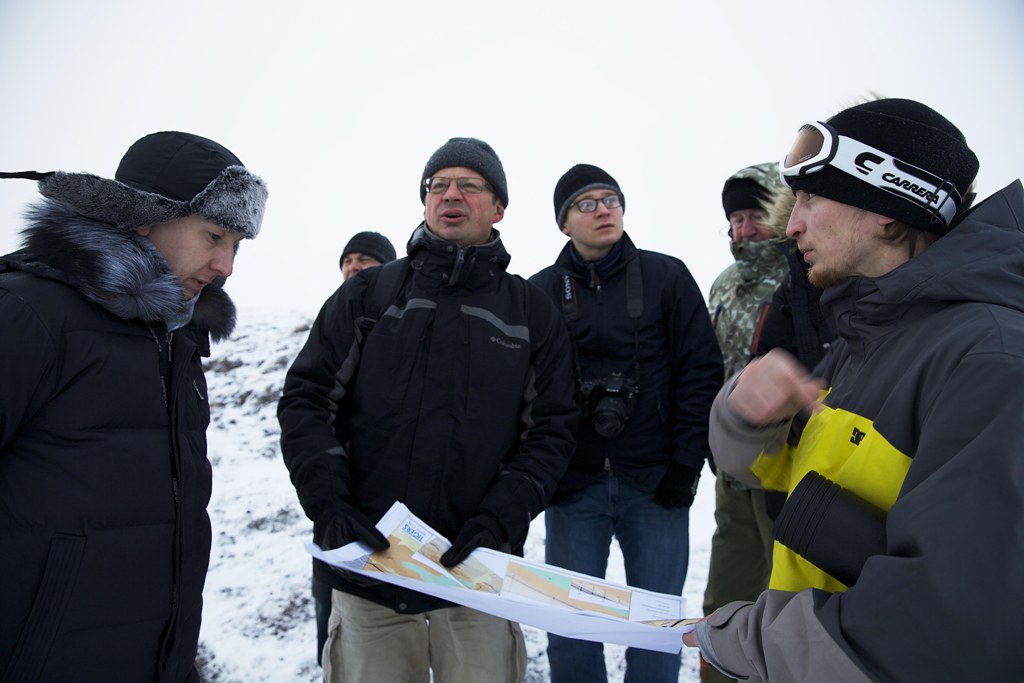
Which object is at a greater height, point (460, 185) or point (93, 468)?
point (460, 185)

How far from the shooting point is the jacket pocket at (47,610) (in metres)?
1.43

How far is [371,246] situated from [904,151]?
4.09 meters

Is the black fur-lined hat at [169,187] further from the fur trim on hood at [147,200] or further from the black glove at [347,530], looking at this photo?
the black glove at [347,530]

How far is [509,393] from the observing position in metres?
2.47

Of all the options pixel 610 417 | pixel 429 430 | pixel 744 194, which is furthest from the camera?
pixel 744 194

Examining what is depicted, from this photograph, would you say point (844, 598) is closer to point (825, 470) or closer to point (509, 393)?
point (825, 470)

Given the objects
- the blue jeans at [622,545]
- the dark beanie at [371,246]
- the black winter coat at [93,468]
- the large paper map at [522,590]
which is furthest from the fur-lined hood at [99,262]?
the dark beanie at [371,246]

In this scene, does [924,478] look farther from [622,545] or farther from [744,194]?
[744,194]

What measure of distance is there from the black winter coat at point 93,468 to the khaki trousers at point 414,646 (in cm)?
65

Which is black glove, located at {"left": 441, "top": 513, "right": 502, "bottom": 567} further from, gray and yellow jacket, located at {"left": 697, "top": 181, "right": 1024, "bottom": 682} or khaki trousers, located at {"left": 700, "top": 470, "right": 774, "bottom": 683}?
khaki trousers, located at {"left": 700, "top": 470, "right": 774, "bottom": 683}

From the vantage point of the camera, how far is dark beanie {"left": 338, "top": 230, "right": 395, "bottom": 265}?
491 cm

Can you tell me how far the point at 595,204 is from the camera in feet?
10.7

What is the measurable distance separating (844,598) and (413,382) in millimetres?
1642

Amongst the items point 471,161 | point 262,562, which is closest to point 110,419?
point 471,161
